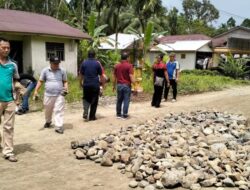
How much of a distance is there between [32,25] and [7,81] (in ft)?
46.2

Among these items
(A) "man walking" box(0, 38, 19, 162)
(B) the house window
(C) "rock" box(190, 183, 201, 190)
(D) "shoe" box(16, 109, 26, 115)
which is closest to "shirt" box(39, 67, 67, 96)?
(A) "man walking" box(0, 38, 19, 162)

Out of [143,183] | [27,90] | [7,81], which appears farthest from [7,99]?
[27,90]

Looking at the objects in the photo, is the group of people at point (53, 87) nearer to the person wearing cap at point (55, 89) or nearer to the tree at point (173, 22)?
the person wearing cap at point (55, 89)

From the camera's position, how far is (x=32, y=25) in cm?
1953

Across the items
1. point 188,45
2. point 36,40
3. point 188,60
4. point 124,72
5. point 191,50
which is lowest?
point 188,60

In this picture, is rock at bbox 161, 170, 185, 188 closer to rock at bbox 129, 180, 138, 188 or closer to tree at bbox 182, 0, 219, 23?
rock at bbox 129, 180, 138, 188

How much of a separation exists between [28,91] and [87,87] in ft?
7.11

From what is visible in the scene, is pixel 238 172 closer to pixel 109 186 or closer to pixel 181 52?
pixel 109 186

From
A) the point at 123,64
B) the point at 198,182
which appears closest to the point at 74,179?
the point at 198,182

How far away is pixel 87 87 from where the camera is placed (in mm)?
9391

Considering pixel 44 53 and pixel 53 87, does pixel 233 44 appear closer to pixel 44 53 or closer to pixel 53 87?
pixel 44 53

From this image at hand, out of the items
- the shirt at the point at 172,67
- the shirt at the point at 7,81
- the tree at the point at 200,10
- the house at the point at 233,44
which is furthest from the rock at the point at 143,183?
the tree at the point at 200,10

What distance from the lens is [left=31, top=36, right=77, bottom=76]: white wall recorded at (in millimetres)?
19266

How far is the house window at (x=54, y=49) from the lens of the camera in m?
20.0
